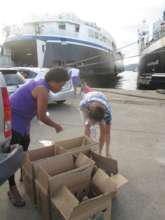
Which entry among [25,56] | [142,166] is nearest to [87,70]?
[25,56]

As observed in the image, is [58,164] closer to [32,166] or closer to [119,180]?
A: [32,166]

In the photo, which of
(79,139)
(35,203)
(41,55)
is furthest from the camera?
(41,55)

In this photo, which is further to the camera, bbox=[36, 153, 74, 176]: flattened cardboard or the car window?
the car window

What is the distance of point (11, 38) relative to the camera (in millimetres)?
24094

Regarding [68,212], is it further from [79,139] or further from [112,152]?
[112,152]

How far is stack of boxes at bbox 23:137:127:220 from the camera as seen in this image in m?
2.11

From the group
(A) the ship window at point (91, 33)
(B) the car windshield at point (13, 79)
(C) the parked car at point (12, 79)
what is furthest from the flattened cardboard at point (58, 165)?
(A) the ship window at point (91, 33)

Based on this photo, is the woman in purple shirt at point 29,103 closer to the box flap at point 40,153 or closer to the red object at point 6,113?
the box flap at point 40,153

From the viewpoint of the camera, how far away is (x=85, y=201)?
203cm

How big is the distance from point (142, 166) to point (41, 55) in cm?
2015

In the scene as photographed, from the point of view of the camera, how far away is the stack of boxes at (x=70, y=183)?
2107 millimetres

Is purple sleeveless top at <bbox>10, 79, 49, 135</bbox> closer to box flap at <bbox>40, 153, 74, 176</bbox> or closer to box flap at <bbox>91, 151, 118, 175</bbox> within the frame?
box flap at <bbox>40, 153, 74, 176</bbox>

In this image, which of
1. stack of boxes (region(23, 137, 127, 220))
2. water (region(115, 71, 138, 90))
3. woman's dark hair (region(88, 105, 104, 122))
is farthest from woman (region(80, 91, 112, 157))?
water (region(115, 71, 138, 90))

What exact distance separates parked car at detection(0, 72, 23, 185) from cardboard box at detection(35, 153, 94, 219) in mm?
326
